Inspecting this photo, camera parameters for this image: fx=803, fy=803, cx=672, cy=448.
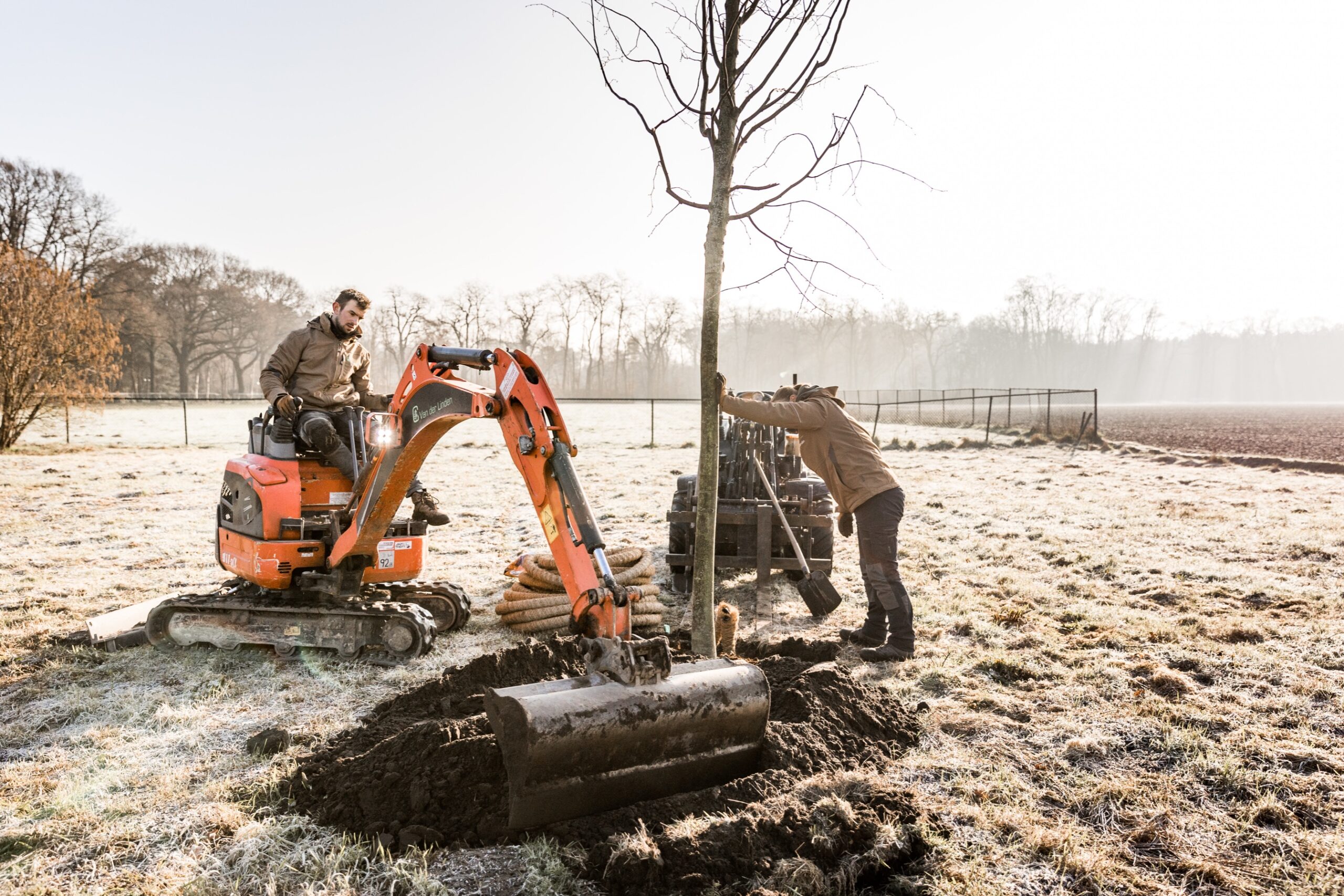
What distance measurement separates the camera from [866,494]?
572cm

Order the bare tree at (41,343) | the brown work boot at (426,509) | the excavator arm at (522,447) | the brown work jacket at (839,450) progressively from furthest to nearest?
the bare tree at (41,343) < the brown work boot at (426,509) < the brown work jacket at (839,450) < the excavator arm at (522,447)

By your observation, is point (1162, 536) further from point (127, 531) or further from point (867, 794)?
point (127, 531)

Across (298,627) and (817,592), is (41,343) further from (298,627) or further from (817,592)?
(817,592)

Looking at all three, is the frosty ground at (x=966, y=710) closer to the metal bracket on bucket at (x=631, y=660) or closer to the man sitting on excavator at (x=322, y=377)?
the metal bracket on bucket at (x=631, y=660)

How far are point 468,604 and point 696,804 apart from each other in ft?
11.2

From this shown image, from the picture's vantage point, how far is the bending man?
562 centimetres

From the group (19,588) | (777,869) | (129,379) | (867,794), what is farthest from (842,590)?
(129,379)

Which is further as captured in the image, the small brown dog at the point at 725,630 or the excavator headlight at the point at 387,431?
the small brown dog at the point at 725,630

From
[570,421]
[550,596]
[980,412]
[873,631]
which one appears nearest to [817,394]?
[873,631]

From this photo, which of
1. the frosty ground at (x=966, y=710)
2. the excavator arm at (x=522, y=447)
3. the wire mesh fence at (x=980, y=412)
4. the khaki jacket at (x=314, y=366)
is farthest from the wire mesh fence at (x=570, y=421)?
the excavator arm at (x=522, y=447)

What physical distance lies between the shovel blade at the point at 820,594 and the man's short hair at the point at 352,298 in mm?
4027

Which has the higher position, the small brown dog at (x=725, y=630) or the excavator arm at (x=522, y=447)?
the excavator arm at (x=522, y=447)

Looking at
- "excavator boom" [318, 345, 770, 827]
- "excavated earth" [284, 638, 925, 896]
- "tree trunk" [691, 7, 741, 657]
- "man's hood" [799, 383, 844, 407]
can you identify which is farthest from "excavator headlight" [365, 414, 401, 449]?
"man's hood" [799, 383, 844, 407]

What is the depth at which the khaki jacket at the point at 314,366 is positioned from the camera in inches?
213
